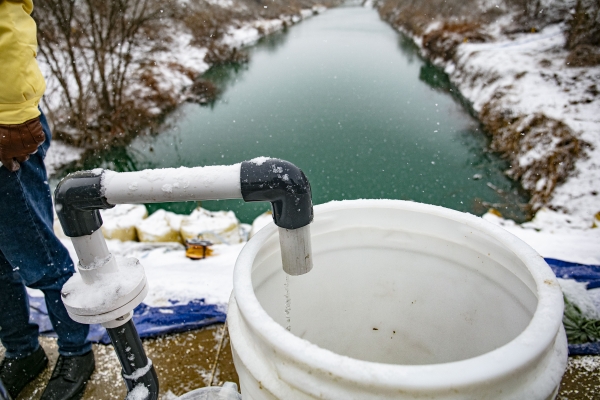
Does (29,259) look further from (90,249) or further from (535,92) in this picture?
(535,92)

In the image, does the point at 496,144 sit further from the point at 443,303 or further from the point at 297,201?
the point at 297,201

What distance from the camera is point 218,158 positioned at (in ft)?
19.3

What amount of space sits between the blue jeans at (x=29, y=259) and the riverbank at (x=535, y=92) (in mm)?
4139

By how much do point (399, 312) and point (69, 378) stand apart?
1218 millimetres

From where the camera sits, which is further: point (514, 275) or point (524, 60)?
point (524, 60)

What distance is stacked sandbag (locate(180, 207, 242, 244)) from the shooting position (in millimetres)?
3172

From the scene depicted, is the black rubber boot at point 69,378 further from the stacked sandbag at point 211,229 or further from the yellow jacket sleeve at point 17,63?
the stacked sandbag at point 211,229

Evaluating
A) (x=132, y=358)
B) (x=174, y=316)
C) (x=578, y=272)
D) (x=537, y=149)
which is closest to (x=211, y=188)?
(x=132, y=358)

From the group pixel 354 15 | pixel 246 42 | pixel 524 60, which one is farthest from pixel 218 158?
pixel 354 15

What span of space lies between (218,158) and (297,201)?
5.28 meters

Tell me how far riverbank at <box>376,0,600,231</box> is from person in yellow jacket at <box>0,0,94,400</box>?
414 centimetres

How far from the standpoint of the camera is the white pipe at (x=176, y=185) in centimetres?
77

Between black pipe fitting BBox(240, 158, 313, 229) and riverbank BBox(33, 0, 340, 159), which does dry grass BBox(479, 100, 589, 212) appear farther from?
riverbank BBox(33, 0, 340, 159)

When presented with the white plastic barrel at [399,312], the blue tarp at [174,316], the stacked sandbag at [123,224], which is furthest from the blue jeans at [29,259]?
the stacked sandbag at [123,224]
